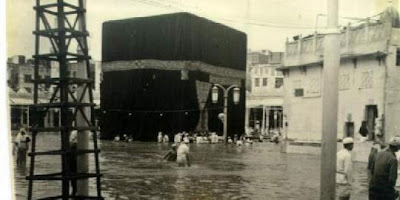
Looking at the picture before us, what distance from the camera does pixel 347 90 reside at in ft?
15.1

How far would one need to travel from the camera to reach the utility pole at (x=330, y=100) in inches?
127

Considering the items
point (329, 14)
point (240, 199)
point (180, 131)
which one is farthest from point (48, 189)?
point (329, 14)

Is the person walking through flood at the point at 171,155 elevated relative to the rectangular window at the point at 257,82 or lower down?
lower down

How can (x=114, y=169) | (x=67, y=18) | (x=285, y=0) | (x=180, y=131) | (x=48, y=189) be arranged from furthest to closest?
(x=114, y=169) < (x=48, y=189) < (x=180, y=131) < (x=285, y=0) < (x=67, y=18)

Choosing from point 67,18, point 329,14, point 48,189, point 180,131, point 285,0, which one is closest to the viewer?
point 329,14

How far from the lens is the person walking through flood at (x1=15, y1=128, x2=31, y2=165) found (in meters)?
3.46

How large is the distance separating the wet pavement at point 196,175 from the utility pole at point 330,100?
104cm

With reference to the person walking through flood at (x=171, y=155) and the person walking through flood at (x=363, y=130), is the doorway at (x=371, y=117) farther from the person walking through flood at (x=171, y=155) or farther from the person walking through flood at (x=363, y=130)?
the person walking through flood at (x=171, y=155)

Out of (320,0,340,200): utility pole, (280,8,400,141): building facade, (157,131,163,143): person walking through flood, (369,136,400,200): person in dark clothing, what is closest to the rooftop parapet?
(280,8,400,141): building facade

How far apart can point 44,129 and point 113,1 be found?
33.5 inches

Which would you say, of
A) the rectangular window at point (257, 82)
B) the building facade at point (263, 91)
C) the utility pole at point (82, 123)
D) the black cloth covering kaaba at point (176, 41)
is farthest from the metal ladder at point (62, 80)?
the rectangular window at point (257, 82)

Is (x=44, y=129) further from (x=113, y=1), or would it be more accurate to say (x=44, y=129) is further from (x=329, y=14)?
(x=329, y=14)

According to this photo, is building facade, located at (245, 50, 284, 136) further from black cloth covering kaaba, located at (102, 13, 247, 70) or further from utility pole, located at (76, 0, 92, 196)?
utility pole, located at (76, 0, 92, 196)

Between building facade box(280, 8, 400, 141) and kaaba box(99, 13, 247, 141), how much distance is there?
0.55m
